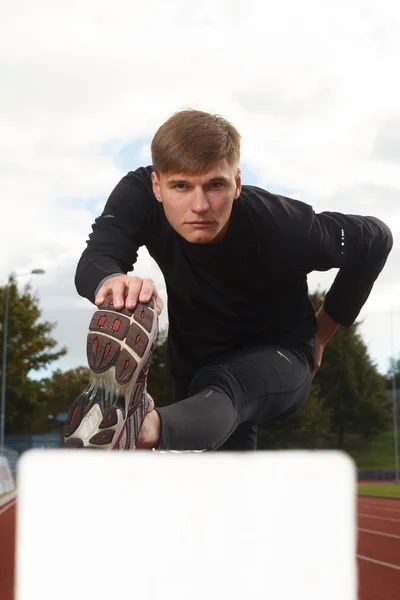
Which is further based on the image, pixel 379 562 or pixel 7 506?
pixel 7 506

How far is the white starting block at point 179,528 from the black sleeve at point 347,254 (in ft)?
7.60

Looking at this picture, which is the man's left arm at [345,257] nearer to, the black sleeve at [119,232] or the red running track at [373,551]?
the black sleeve at [119,232]

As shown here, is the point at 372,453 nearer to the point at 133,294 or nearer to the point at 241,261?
the point at 241,261

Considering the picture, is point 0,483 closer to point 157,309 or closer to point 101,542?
point 157,309

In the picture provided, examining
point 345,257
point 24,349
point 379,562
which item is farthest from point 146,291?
point 24,349

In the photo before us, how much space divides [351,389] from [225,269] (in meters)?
37.3

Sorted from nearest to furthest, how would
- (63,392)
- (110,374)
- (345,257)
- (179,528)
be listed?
1. (179,528)
2. (110,374)
3. (345,257)
4. (63,392)

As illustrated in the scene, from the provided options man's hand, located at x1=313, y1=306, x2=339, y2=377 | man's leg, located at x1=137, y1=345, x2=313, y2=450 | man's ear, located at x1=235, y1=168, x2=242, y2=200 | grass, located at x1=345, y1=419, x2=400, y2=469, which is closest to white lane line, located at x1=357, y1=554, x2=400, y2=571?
man's hand, located at x1=313, y1=306, x2=339, y2=377

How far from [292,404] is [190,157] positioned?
1084 mm

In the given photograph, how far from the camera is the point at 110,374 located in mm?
2131

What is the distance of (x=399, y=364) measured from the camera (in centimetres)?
5559

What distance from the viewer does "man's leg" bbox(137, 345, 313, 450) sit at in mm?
2498

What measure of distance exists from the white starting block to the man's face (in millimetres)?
1965

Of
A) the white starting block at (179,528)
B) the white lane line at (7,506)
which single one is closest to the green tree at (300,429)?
the white lane line at (7,506)
